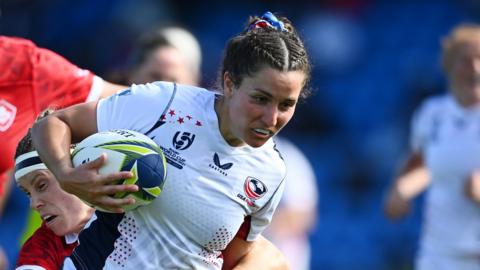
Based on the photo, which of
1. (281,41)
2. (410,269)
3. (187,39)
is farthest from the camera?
(410,269)

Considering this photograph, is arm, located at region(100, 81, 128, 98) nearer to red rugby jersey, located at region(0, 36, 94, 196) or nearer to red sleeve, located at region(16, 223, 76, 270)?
red rugby jersey, located at region(0, 36, 94, 196)

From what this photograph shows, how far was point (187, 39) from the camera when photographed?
23.7 feet

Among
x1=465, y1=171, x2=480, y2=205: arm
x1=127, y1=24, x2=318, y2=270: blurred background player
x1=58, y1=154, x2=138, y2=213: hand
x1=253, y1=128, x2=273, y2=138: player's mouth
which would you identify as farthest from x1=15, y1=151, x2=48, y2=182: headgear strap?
x1=465, y1=171, x2=480, y2=205: arm

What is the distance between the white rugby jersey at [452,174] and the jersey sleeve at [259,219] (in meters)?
3.09

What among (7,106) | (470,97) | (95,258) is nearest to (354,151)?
(470,97)

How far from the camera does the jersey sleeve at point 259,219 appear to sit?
14.7 ft

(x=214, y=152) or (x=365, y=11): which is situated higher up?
(x=365, y=11)

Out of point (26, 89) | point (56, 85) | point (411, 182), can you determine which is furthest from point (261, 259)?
point (411, 182)

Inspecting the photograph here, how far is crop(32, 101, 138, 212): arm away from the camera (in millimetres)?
3984

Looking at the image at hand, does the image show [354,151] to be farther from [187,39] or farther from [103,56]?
[187,39]

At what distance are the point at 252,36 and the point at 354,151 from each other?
8258 mm

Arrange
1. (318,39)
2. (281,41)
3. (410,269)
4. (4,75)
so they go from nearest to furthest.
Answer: (281,41)
(4,75)
(410,269)
(318,39)

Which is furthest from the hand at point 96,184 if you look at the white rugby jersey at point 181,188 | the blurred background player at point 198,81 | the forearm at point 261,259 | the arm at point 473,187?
the arm at point 473,187

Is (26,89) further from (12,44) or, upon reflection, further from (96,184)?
(96,184)
